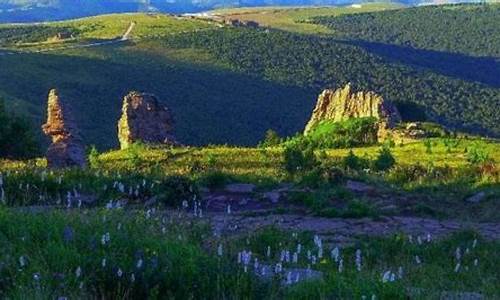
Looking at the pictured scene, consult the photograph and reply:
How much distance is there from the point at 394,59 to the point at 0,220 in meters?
105

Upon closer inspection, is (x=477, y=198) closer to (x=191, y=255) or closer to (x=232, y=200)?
(x=232, y=200)

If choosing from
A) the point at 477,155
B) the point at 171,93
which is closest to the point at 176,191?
the point at 477,155

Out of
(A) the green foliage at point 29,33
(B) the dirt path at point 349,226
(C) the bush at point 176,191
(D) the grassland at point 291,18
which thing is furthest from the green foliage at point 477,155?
(D) the grassland at point 291,18

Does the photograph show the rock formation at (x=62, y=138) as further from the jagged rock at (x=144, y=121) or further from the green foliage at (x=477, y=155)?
the green foliage at (x=477, y=155)

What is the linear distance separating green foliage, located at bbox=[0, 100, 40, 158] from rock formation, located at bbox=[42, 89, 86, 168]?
9.75 ft

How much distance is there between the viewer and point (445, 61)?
378 feet

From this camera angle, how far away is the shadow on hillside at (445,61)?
106 m

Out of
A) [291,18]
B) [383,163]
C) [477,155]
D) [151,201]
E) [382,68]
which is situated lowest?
[382,68]

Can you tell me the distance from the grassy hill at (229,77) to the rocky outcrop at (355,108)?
19.5ft

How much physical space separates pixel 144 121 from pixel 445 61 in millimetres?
91513

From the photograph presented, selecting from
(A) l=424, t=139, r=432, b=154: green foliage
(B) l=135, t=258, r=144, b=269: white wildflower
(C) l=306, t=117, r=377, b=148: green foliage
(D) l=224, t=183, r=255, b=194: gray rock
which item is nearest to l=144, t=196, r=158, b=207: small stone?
(D) l=224, t=183, r=255, b=194: gray rock

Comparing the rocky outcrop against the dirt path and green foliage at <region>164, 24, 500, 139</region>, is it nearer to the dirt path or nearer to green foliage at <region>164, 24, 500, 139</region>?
the dirt path

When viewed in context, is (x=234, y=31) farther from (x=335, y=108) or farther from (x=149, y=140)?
(x=149, y=140)

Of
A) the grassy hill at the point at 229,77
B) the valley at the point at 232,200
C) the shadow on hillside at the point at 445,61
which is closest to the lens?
the valley at the point at 232,200
